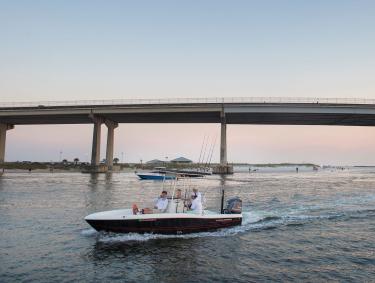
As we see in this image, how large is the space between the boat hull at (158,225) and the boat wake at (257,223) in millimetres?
243

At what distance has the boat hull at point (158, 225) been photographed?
17891mm

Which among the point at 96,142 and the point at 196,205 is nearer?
the point at 196,205

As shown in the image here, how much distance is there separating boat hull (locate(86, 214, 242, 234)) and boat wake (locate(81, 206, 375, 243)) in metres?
0.24

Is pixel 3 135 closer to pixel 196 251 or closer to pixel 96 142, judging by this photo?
pixel 96 142

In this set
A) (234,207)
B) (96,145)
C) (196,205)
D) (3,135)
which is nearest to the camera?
(196,205)

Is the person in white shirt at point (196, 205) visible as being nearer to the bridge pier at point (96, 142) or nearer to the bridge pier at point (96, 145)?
the bridge pier at point (96, 145)

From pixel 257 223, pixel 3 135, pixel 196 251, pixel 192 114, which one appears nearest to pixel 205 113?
pixel 192 114

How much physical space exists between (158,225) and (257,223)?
715cm

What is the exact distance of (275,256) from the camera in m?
15.0

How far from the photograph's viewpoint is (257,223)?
22.6 metres

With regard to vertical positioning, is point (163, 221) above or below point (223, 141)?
below

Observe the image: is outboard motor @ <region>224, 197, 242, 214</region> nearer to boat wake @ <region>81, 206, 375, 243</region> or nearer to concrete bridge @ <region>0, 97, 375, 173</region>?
boat wake @ <region>81, 206, 375, 243</region>

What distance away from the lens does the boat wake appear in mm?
17844

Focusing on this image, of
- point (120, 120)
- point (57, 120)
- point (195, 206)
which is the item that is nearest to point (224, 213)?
point (195, 206)
